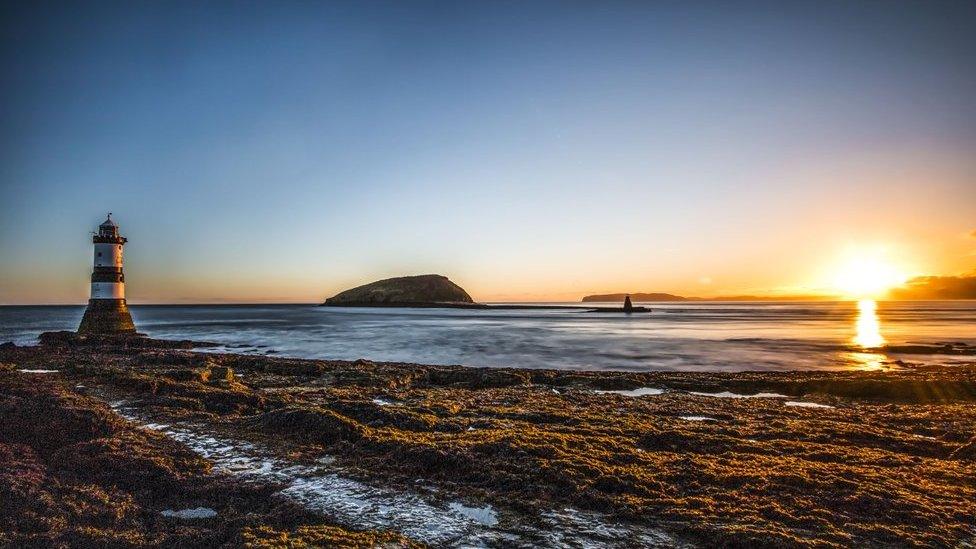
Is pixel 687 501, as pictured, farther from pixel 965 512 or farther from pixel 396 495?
pixel 396 495

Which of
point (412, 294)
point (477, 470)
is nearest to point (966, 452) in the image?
point (477, 470)

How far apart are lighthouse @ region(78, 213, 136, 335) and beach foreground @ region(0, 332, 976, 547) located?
23890 millimetres

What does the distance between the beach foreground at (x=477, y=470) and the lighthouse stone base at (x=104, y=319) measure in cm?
2372

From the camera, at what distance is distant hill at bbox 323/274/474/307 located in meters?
178

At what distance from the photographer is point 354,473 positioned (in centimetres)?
596

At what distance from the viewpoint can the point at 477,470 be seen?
5906mm

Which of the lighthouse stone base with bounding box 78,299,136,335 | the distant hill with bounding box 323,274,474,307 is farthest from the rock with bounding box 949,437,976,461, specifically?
the distant hill with bounding box 323,274,474,307

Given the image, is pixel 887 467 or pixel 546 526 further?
pixel 887 467

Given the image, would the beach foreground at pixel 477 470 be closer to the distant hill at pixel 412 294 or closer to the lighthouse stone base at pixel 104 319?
the lighthouse stone base at pixel 104 319

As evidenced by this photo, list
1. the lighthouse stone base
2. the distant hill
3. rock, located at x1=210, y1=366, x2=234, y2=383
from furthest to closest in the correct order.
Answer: the distant hill, the lighthouse stone base, rock, located at x1=210, y1=366, x2=234, y2=383

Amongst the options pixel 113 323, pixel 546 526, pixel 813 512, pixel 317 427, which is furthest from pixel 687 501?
pixel 113 323

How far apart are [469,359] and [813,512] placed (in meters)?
19.6

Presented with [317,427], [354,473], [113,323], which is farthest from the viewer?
[113,323]

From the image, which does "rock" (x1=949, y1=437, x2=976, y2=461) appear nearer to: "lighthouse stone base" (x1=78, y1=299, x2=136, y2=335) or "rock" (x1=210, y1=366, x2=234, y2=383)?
"rock" (x1=210, y1=366, x2=234, y2=383)
